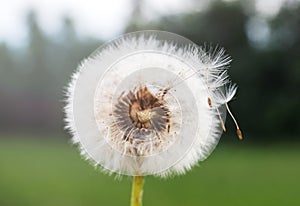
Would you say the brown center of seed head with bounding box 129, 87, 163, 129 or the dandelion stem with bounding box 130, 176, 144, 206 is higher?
the brown center of seed head with bounding box 129, 87, 163, 129

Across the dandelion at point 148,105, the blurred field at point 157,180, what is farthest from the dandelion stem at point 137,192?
the blurred field at point 157,180

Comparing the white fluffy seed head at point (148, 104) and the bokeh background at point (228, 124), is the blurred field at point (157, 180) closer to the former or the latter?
the bokeh background at point (228, 124)

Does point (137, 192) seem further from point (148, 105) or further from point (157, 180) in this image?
point (157, 180)

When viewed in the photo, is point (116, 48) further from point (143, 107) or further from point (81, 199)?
point (81, 199)

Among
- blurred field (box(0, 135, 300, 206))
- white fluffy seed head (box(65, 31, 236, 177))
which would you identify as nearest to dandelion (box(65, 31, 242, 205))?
white fluffy seed head (box(65, 31, 236, 177))

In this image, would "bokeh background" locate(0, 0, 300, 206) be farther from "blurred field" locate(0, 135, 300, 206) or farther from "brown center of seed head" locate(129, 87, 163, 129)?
"brown center of seed head" locate(129, 87, 163, 129)

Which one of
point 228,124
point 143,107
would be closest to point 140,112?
point 143,107

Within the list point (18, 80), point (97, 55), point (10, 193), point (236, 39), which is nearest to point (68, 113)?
point (97, 55)
